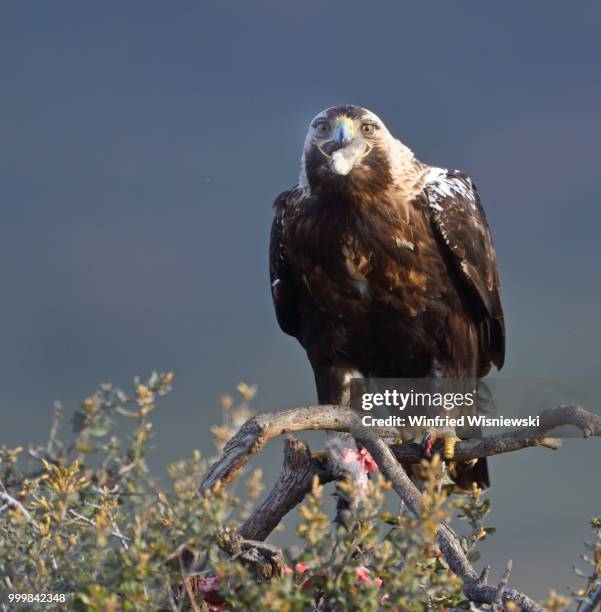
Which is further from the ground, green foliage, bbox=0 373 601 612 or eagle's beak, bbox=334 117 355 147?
eagle's beak, bbox=334 117 355 147

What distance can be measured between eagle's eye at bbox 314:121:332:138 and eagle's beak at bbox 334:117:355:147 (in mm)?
66

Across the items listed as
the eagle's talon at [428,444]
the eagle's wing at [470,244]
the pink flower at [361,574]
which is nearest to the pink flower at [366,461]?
the eagle's talon at [428,444]

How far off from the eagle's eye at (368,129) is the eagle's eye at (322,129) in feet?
0.78

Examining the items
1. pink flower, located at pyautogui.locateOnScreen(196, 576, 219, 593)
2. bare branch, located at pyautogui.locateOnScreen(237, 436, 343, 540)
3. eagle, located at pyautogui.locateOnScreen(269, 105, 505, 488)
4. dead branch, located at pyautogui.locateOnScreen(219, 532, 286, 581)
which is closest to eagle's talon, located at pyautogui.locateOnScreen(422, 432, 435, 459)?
eagle, located at pyautogui.locateOnScreen(269, 105, 505, 488)

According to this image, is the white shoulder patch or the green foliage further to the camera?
the white shoulder patch

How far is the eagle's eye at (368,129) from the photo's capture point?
20.4ft

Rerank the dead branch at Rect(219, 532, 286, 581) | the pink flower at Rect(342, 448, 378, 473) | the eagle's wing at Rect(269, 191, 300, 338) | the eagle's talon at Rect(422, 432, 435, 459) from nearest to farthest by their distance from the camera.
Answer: the dead branch at Rect(219, 532, 286, 581)
the pink flower at Rect(342, 448, 378, 473)
the eagle's talon at Rect(422, 432, 435, 459)
the eagle's wing at Rect(269, 191, 300, 338)

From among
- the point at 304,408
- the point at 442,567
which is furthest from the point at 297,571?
the point at 304,408

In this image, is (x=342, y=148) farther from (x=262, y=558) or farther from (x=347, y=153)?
(x=262, y=558)

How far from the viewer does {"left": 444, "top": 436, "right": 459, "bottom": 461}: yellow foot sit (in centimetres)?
561

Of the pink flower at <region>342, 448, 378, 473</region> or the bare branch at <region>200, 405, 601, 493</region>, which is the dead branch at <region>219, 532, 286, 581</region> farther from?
the pink flower at <region>342, 448, 378, 473</region>

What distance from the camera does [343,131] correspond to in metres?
6.01

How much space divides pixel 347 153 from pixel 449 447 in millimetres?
1936

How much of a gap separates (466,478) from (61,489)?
388cm
